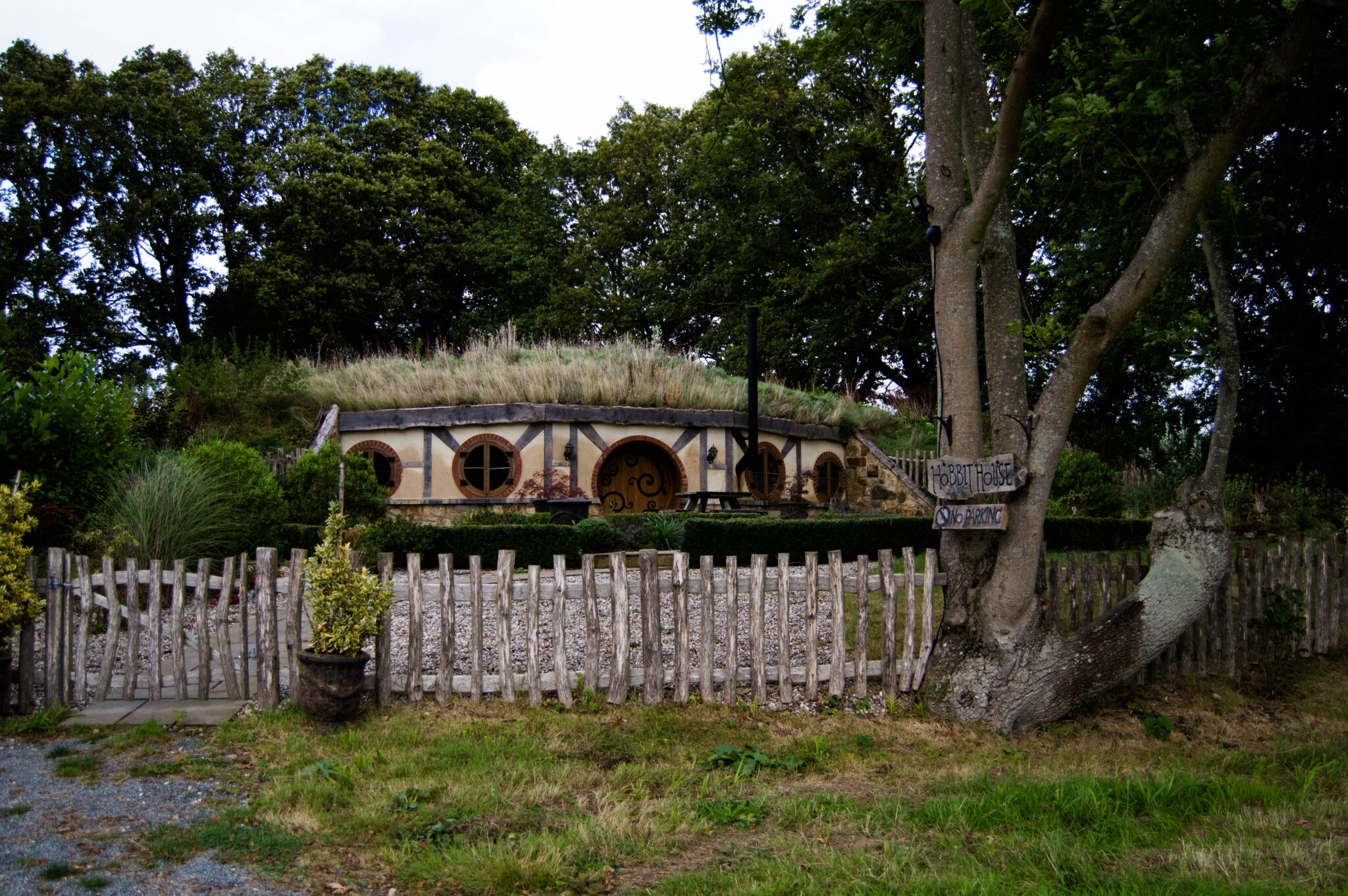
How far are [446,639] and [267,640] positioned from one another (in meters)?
1.06

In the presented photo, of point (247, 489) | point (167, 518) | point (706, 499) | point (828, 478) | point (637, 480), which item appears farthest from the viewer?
point (828, 478)

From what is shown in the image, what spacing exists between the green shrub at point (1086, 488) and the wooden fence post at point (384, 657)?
14.1 meters

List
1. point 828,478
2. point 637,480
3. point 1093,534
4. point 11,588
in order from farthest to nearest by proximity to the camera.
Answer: point 828,478 → point 637,480 → point 1093,534 → point 11,588

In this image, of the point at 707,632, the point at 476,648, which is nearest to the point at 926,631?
the point at 707,632

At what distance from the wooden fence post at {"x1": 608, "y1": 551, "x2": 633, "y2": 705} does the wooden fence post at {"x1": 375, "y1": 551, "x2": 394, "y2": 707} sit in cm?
135

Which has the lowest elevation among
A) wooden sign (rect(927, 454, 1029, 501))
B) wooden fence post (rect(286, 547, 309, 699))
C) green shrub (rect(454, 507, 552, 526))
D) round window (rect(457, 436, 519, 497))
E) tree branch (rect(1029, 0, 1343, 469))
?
wooden fence post (rect(286, 547, 309, 699))

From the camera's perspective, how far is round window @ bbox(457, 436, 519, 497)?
15.2 m

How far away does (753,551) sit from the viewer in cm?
1084

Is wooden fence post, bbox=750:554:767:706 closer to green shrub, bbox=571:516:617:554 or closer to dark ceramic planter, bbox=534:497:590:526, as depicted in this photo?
green shrub, bbox=571:516:617:554

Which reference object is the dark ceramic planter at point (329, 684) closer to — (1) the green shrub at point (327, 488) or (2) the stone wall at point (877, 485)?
(1) the green shrub at point (327, 488)

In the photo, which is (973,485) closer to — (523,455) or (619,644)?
(619,644)

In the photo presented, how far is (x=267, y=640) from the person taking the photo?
5.12 m

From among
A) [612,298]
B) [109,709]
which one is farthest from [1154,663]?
[612,298]

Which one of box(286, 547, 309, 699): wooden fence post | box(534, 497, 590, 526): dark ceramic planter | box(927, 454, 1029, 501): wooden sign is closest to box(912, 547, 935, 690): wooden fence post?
box(927, 454, 1029, 501): wooden sign
